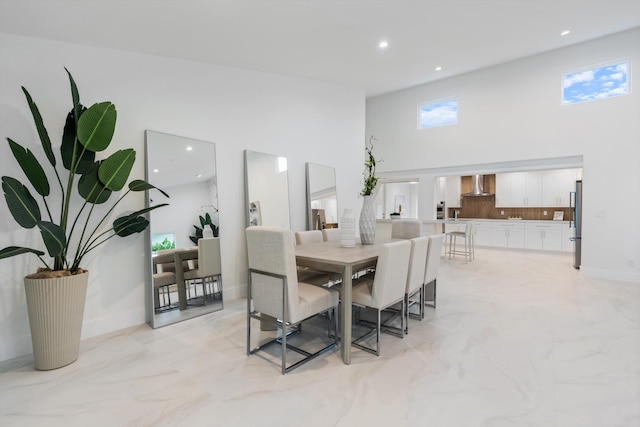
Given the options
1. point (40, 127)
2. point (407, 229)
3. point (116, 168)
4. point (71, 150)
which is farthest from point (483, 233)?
point (40, 127)

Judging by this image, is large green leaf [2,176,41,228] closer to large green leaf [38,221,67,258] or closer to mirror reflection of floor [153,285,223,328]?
large green leaf [38,221,67,258]

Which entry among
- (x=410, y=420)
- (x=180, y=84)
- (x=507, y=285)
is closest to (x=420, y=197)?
(x=507, y=285)

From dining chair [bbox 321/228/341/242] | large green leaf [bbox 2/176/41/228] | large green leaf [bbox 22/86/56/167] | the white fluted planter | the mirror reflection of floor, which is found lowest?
the mirror reflection of floor

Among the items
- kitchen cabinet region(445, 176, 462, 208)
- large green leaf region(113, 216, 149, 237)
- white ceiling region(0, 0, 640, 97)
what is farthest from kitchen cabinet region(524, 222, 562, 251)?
large green leaf region(113, 216, 149, 237)

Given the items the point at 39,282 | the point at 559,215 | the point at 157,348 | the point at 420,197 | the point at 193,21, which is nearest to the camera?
the point at 39,282

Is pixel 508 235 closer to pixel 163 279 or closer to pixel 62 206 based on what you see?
pixel 163 279

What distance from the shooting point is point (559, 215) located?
812 cm

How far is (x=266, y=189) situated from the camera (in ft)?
14.4

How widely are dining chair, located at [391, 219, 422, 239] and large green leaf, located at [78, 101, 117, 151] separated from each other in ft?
11.9

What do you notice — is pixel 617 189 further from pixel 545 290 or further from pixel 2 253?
pixel 2 253

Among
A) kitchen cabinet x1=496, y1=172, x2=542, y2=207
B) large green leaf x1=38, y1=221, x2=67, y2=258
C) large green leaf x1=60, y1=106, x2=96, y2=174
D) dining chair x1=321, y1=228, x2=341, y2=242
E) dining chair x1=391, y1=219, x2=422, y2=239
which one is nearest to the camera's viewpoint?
large green leaf x1=38, y1=221, x2=67, y2=258

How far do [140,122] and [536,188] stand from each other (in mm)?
9397

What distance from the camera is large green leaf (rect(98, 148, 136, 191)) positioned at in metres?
2.52

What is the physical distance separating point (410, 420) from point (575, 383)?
51.5 inches
